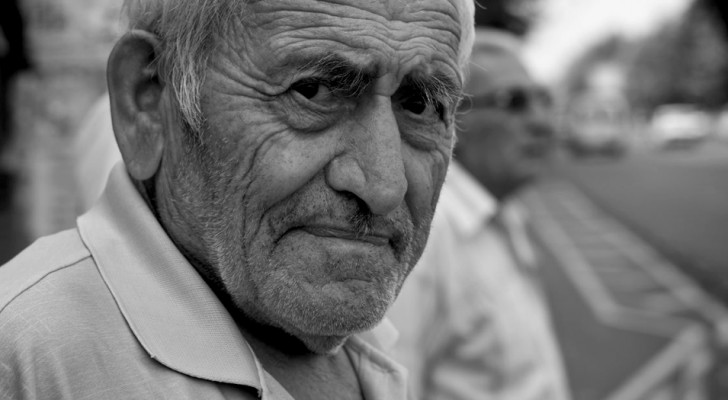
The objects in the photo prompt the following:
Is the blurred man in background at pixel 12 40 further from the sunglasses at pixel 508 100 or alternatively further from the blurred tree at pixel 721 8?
the blurred tree at pixel 721 8

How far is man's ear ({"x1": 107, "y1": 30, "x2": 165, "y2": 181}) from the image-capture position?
158 centimetres

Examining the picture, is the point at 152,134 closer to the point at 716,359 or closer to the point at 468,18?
the point at 468,18

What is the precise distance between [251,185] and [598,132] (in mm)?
39870

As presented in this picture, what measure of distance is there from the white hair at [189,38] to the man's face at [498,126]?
267 centimetres

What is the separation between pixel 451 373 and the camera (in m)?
3.41

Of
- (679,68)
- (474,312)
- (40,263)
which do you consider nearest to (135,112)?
(40,263)

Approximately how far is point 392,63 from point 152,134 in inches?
18.4

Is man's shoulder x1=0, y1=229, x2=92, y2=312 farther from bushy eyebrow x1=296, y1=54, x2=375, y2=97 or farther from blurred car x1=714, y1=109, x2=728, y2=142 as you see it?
blurred car x1=714, y1=109, x2=728, y2=142

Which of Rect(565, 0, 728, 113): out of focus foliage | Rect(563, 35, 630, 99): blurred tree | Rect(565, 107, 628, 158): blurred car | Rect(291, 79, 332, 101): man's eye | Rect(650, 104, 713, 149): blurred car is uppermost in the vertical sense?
Rect(291, 79, 332, 101): man's eye

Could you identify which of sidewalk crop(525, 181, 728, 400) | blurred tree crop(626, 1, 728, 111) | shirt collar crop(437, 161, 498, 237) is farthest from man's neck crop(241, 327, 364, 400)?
blurred tree crop(626, 1, 728, 111)

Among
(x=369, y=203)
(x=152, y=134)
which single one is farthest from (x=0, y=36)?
(x=369, y=203)

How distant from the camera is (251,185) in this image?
4.96 ft

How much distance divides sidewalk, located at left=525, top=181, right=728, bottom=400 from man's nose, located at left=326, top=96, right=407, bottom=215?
6.13 m

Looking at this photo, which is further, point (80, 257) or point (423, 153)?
point (423, 153)
